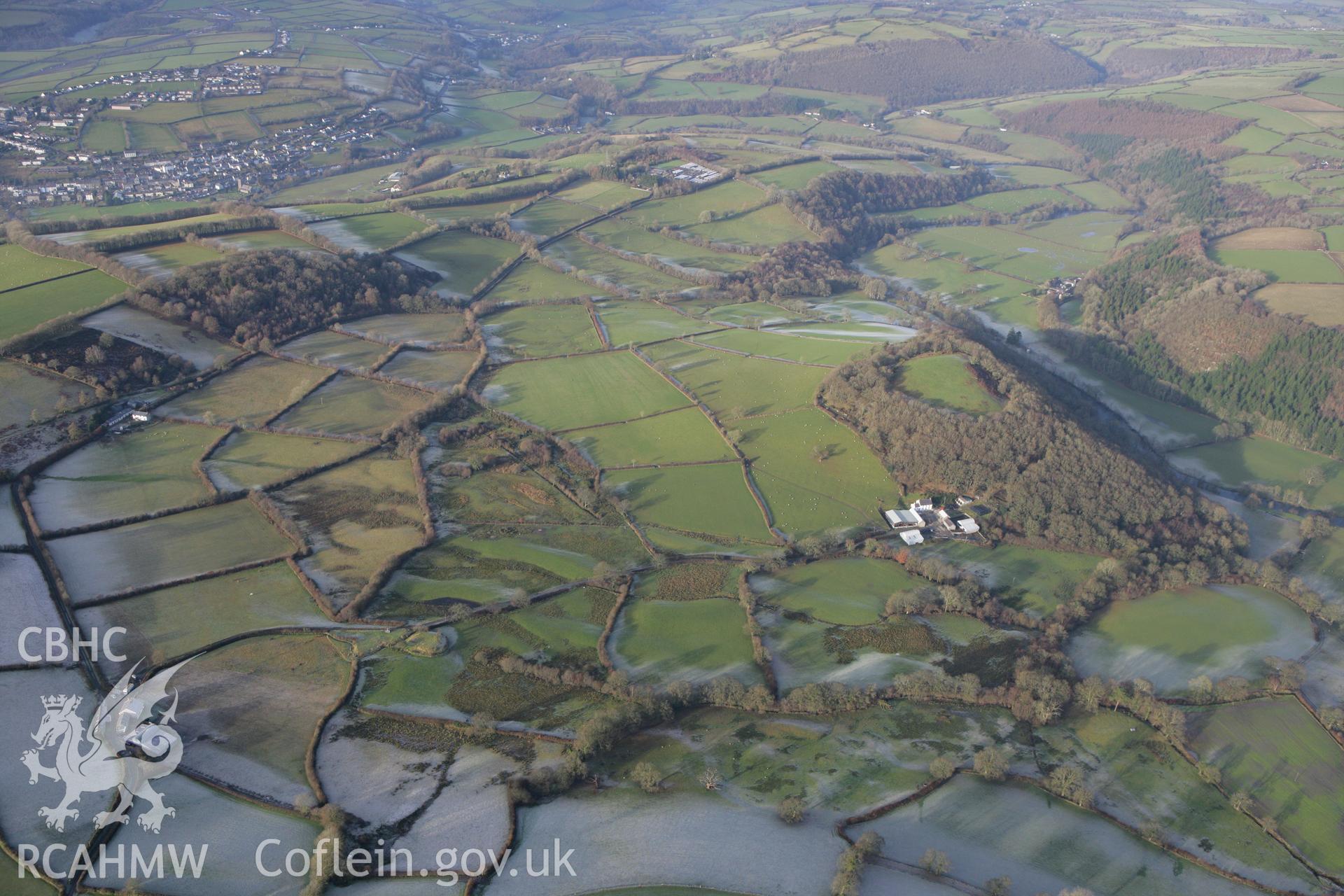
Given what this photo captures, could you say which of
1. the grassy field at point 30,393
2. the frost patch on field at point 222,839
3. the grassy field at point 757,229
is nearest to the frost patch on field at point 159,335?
the grassy field at point 30,393

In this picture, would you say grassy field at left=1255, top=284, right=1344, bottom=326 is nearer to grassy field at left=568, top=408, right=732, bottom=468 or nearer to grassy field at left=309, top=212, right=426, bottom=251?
grassy field at left=568, top=408, right=732, bottom=468

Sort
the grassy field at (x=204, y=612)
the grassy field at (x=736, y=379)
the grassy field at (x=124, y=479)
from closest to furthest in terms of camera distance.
A: the grassy field at (x=204, y=612) → the grassy field at (x=124, y=479) → the grassy field at (x=736, y=379)

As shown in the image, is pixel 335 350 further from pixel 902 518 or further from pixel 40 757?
pixel 902 518

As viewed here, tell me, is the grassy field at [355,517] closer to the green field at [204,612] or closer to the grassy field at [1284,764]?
the green field at [204,612]

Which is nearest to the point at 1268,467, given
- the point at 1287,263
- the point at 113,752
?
the point at 1287,263

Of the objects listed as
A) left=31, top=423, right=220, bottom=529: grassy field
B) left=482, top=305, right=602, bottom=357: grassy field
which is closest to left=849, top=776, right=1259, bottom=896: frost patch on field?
A: left=31, top=423, right=220, bottom=529: grassy field

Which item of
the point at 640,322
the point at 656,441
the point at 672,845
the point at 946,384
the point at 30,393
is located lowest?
the point at 672,845
